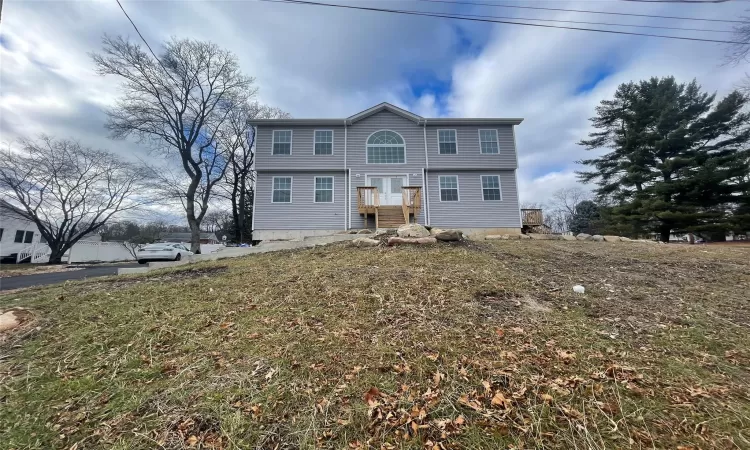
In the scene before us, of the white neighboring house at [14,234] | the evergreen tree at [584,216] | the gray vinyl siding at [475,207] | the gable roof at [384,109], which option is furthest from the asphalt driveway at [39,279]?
the evergreen tree at [584,216]

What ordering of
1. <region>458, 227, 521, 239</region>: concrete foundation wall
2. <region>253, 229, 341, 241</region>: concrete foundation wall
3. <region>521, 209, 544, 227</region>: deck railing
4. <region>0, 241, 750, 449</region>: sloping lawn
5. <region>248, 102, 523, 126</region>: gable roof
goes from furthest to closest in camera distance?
1. <region>521, 209, 544, 227</region>: deck railing
2. <region>248, 102, 523, 126</region>: gable roof
3. <region>458, 227, 521, 239</region>: concrete foundation wall
4. <region>253, 229, 341, 241</region>: concrete foundation wall
5. <region>0, 241, 750, 449</region>: sloping lawn

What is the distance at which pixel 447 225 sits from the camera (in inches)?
533

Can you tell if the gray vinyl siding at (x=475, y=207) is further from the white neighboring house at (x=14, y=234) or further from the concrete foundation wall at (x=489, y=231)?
the white neighboring house at (x=14, y=234)

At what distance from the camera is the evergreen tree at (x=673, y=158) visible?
1568 centimetres

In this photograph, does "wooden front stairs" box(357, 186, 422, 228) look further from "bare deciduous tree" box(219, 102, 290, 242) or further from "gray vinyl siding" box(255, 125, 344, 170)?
"bare deciduous tree" box(219, 102, 290, 242)

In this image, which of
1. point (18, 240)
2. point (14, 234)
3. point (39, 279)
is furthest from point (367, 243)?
point (18, 240)

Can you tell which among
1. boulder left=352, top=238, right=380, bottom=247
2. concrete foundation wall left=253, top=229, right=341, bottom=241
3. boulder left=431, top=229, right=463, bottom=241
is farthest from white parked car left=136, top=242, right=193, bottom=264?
boulder left=431, top=229, right=463, bottom=241

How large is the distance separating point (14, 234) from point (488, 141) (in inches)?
1445

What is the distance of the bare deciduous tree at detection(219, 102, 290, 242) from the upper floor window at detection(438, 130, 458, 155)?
1523 centimetres

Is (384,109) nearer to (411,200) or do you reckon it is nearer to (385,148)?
(385,148)

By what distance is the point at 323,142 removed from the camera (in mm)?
13914

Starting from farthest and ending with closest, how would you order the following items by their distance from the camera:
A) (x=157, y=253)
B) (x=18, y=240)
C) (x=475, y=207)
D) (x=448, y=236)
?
(x=18, y=240)
(x=475, y=207)
(x=157, y=253)
(x=448, y=236)

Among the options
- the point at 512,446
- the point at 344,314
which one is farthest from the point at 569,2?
the point at 512,446

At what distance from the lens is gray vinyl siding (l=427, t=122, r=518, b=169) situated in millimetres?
13820
